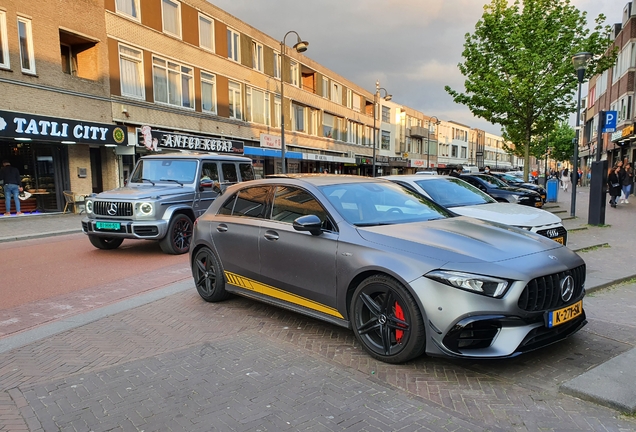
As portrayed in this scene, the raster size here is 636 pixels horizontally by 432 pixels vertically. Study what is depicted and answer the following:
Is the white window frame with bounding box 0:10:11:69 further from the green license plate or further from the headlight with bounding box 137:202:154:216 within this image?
the headlight with bounding box 137:202:154:216

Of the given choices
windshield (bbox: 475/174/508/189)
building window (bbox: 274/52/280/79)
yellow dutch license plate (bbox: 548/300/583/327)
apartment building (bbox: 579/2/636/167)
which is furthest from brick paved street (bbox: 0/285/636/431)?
building window (bbox: 274/52/280/79)

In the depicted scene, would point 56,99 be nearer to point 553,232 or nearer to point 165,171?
point 165,171

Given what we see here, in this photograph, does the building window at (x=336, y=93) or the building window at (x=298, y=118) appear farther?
the building window at (x=336, y=93)

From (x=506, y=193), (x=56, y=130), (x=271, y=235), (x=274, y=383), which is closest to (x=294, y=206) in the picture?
(x=271, y=235)

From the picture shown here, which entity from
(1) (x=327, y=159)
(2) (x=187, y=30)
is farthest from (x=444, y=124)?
(2) (x=187, y=30)

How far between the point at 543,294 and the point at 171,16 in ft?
81.5

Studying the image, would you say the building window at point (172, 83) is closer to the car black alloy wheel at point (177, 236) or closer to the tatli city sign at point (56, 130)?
the tatli city sign at point (56, 130)

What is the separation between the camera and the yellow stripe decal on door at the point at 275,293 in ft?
13.3

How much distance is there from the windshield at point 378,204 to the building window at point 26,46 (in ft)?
54.8

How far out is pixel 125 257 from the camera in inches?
338

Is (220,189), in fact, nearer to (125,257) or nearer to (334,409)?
(125,257)

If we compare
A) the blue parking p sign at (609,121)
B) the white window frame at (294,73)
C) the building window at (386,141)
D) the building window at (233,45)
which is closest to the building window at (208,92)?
the building window at (233,45)

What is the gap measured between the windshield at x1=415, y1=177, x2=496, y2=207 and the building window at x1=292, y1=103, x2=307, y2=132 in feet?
92.8

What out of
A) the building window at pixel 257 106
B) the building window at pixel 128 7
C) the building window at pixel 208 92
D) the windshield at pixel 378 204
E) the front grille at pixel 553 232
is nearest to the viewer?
the windshield at pixel 378 204
